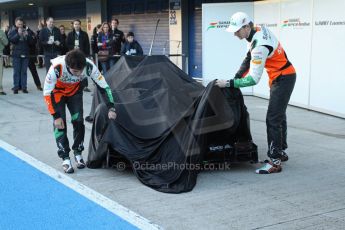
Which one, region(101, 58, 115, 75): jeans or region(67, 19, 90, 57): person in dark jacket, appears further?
region(101, 58, 115, 75): jeans

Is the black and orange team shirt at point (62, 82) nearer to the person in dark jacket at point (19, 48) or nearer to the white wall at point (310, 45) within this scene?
the white wall at point (310, 45)

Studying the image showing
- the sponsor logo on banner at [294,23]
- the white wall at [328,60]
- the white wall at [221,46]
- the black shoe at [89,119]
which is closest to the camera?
the black shoe at [89,119]

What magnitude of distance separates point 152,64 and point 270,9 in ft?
15.5

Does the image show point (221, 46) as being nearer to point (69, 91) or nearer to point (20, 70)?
point (20, 70)

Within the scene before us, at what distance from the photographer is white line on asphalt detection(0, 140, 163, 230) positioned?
441 centimetres

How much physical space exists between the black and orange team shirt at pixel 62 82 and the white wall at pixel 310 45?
5079 millimetres

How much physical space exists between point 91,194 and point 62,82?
4.56 feet

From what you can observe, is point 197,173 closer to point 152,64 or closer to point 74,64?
point 74,64

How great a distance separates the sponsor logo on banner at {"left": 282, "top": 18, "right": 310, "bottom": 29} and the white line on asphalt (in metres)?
6.08

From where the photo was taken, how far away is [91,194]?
516 cm

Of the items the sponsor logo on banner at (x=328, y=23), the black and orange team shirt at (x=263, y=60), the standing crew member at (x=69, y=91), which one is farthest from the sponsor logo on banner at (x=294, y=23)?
the standing crew member at (x=69, y=91)

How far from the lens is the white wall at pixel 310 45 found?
9.07m

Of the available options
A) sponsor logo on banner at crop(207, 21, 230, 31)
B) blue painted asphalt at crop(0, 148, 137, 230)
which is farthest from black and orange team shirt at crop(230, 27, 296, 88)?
sponsor logo on banner at crop(207, 21, 230, 31)

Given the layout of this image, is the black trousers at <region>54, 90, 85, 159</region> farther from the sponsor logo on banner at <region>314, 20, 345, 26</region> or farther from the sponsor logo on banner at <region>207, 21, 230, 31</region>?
the sponsor logo on banner at <region>207, 21, 230, 31</region>
